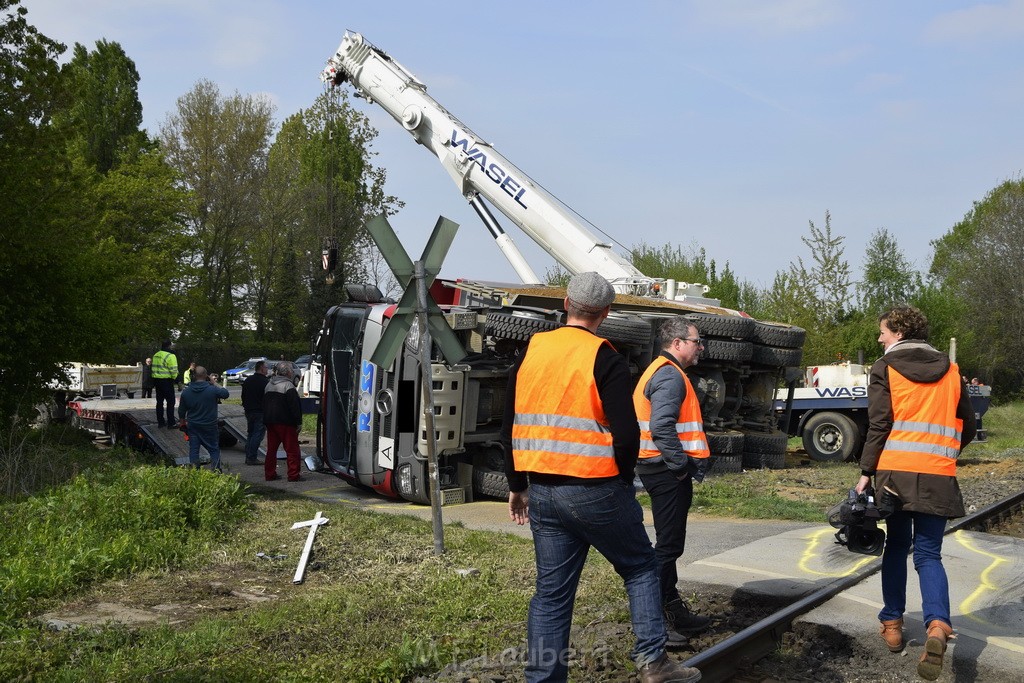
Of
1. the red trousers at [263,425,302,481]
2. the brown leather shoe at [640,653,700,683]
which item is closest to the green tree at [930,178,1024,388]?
the red trousers at [263,425,302,481]

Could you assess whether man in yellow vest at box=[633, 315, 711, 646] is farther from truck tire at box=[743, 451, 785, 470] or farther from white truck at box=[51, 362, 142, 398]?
white truck at box=[51, 362, 142, 398]

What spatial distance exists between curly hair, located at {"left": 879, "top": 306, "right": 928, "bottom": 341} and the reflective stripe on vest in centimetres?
1592

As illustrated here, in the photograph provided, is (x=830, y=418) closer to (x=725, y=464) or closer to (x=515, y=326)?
(x=725, y=464)

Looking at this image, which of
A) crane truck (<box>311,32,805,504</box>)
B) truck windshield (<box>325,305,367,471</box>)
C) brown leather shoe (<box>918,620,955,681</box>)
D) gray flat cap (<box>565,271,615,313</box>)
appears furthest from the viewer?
truck windshield (<box>325,305,367,471</box>)

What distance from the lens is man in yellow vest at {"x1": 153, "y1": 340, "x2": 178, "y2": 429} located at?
18266mm

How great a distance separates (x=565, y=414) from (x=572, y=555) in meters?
0.59

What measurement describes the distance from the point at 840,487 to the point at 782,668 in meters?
8.34

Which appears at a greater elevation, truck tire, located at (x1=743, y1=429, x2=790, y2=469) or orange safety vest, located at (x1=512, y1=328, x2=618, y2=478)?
orange safety vest, located at (x1=512, y1=328, x2=618, y2=478)

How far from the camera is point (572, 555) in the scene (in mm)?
4234

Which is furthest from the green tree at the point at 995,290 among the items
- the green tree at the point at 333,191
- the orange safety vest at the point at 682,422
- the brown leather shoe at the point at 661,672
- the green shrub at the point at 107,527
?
the brown leather shoe at the point at 661,672

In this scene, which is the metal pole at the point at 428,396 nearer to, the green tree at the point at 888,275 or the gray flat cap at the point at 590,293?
the gray flat cap at the point at 590,293

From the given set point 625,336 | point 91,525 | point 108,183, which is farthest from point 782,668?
point 108,183

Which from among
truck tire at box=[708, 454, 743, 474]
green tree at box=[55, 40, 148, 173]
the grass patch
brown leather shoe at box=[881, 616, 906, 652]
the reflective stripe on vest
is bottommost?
the grass patch

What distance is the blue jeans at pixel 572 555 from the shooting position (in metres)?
4.16
